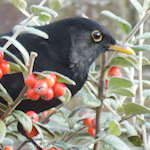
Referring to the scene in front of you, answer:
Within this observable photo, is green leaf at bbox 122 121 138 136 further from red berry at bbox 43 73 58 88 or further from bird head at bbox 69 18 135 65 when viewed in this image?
red berry at bbox 43 73 58 88

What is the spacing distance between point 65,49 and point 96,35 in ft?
0.42

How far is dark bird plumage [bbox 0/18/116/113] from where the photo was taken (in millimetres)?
1499

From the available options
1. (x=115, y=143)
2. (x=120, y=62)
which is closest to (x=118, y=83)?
(x=120, y=62)

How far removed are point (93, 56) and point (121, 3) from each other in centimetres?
203

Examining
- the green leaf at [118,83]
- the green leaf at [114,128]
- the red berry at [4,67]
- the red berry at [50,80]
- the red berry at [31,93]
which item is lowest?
the red berry at [31,93]

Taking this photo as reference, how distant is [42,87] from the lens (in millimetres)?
962

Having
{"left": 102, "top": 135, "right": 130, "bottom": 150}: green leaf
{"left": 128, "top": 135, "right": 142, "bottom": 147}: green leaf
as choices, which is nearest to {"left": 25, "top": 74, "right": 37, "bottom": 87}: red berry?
{"left": 102, "top": 135, "right": 130, "bottom": 150}: green leaf

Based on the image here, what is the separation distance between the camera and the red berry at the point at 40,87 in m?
0.96

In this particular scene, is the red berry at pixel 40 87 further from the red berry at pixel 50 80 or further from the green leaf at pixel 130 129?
the green leaf at pixel 130 129

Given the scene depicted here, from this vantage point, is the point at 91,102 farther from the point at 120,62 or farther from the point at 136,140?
the point at 136,140

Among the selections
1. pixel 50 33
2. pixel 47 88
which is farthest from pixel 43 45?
pixel 47 88

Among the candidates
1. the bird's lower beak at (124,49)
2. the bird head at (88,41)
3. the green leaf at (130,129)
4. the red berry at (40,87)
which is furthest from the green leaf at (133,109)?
the red berry at (40,87)

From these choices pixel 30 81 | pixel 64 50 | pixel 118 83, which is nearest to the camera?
pixel 30 81

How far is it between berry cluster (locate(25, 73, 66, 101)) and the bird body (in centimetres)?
46
